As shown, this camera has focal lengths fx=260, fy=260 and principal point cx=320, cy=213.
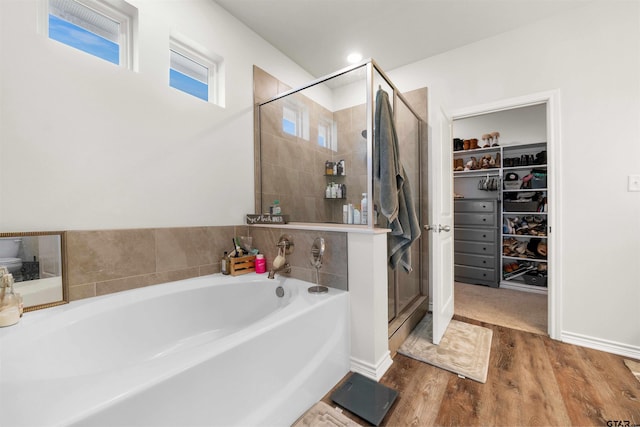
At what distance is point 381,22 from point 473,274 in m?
3.23

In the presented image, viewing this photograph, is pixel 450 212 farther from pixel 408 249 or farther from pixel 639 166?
pixel 639 166

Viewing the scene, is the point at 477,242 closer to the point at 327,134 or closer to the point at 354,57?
the point at 327,134

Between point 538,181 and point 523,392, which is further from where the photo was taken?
point 538,181

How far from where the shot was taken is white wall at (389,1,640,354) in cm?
178

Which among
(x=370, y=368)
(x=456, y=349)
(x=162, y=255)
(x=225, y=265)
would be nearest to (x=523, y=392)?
(x=456, y=349)

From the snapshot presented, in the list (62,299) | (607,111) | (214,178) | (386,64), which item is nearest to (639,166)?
(607,111)

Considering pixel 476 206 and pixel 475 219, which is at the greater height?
pixel 476 206

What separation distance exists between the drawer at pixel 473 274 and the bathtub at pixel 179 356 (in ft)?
9.13

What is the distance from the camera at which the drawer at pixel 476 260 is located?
135 inches

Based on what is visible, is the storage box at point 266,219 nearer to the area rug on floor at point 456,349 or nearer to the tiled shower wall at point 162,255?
the tiled shower wall at point 162,255

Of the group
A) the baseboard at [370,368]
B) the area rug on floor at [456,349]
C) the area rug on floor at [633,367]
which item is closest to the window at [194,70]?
the baseboard at [370,368]

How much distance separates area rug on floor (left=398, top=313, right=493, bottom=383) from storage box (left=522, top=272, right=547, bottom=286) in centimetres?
178

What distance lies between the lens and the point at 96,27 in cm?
153

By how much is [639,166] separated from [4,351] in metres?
3.45
